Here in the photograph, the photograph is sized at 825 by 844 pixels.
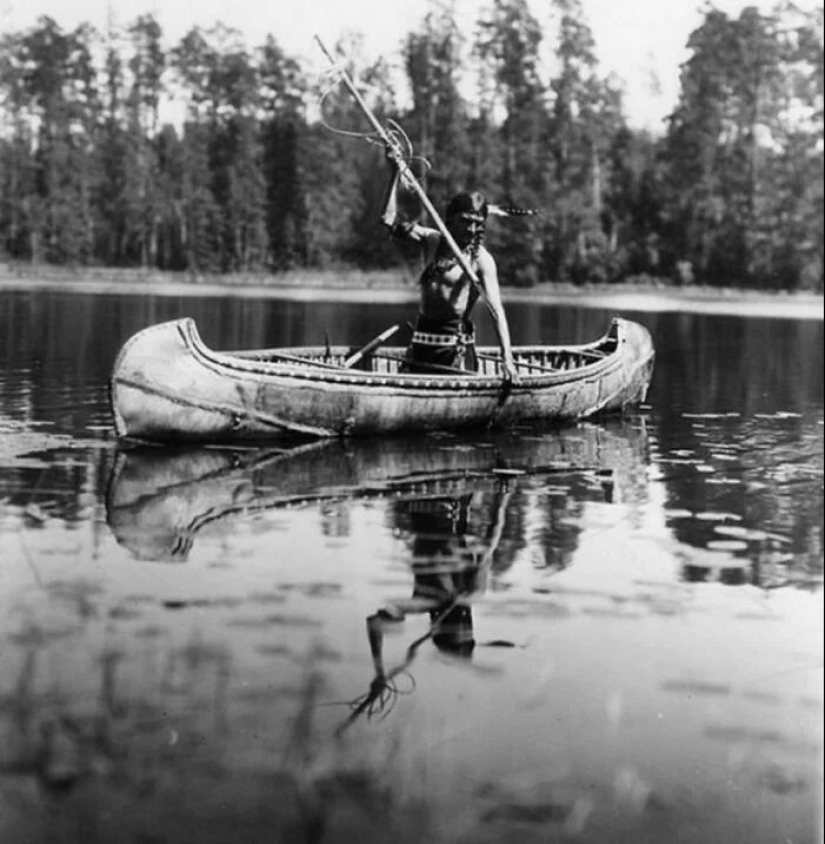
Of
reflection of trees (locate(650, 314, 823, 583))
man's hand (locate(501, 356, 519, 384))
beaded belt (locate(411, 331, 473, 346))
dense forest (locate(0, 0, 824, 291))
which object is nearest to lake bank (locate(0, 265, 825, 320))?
dense forest (locate(0, 0, 824, 291))

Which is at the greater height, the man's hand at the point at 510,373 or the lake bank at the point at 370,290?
the lake bank at the point at 370,290

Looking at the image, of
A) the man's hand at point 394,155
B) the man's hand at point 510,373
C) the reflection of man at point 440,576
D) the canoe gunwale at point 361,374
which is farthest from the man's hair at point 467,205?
the reflection of man at point 440,576

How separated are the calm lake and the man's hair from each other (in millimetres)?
2220

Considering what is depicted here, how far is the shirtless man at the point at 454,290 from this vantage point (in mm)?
11359

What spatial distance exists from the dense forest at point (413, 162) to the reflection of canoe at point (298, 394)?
5216mm

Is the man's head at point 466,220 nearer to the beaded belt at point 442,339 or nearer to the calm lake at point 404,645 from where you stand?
the beaded belt at point 442,339

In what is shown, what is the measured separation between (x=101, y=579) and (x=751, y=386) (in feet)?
39.3

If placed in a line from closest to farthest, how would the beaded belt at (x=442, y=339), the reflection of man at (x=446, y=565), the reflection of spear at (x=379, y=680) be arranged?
1. the reflection of spear at (x=379, y=680)
2. the reflection of man at (x=446, y=565)
3. the beaded belt at (x=442, y=339)

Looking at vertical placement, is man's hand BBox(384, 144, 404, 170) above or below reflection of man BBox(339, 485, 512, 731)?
above

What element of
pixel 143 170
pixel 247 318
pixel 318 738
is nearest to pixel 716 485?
pixel 318 738

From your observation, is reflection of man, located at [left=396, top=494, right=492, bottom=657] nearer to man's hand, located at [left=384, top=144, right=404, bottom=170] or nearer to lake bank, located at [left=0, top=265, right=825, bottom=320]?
man's hand, located at [left=384, top=144, right=404, bottom=170]

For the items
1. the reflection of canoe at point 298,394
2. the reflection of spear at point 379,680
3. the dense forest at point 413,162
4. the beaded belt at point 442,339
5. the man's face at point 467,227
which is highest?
the dense forest at point 413,162

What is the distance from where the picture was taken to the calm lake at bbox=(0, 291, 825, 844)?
3.96m

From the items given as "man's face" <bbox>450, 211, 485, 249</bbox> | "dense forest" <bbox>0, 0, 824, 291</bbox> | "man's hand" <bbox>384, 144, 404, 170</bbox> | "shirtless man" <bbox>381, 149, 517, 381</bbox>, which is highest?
"dense forest" <bbox>0, 0, 824, 291</bbox>
